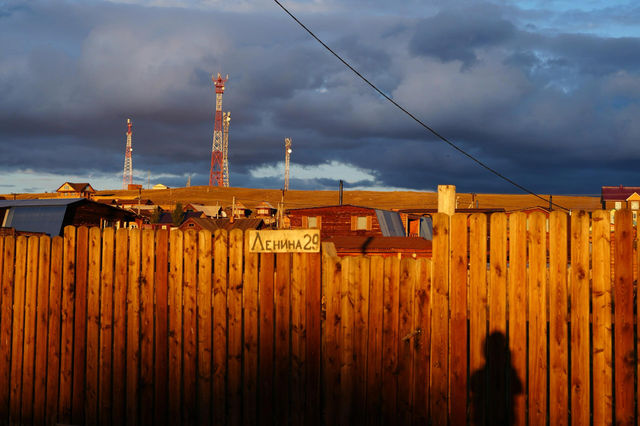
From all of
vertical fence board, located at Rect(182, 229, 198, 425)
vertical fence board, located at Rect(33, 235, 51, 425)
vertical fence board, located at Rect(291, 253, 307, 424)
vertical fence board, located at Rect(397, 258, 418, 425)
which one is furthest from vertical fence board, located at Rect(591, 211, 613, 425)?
vertical fence board, located at Rect(33, 235, 51, 425)

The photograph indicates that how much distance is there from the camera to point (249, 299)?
6.39m

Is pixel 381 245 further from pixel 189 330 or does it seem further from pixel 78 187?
pixel 78 187

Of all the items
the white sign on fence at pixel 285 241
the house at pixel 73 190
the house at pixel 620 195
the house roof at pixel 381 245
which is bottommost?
the white sign on fence at pixel 285 241

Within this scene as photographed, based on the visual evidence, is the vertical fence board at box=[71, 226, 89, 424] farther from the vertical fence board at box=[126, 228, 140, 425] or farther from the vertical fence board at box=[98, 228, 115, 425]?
the vertical fence board at box=[126, 228, 140, 425]

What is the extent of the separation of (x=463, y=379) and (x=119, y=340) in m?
3.90

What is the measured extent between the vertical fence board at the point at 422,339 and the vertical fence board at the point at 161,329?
2810mm

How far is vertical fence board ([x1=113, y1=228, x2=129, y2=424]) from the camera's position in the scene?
22.5 ft

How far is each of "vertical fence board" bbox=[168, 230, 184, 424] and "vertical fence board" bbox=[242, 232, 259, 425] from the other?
78cm

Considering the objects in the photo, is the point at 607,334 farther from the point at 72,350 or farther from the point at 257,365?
the point at 72,350

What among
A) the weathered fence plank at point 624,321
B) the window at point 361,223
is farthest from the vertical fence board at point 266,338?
the window at point 361,223

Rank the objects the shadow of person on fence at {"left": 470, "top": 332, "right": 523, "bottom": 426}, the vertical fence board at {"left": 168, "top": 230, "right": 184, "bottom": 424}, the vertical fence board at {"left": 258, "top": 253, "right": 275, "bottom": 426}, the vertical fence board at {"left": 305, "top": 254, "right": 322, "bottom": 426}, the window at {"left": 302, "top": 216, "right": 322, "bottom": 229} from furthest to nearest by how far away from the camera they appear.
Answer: the window at {"left": 302, "top": 216, "right": 322, "bottom": 229} < the vertical fence board at {"left": 168, "top": 230, "right": 184, "bottom": 424} < the vertical fence board at {"left": 258, "top": 253, "right": 275, "bottom": 426} < the vertical fence board at {"left": 305, "top": 254, "right": 322, "bottom": 426} < the shadow of person on fence at {"left": 470, "top": 332, "right": 523, "bottom": 426}

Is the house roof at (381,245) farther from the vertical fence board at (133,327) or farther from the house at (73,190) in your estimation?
the house at (73,190)

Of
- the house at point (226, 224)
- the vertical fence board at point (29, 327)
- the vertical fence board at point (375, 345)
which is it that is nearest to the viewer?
the vertical fence board at point (375, 345)

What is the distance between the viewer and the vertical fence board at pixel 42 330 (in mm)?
7211
